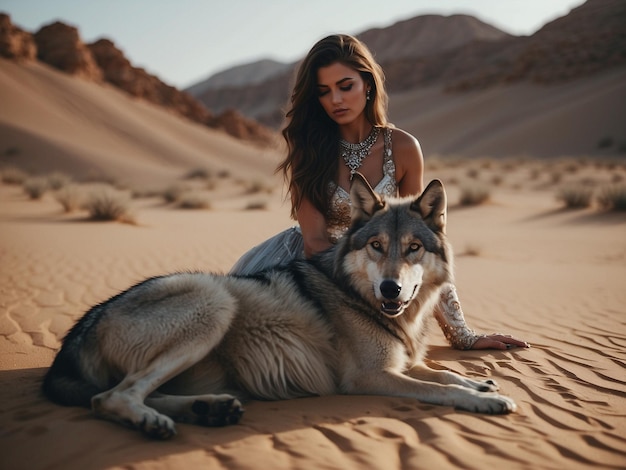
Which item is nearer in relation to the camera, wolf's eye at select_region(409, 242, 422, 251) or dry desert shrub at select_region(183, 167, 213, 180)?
wolf's eye at select_region(409, 242, 422, 251)

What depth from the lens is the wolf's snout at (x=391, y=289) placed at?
10.7 ft

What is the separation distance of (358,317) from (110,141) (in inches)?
1498

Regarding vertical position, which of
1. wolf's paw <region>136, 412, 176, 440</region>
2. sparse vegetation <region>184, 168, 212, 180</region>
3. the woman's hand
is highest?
sparse vegetation <region>184, 168, 212, 180</region>

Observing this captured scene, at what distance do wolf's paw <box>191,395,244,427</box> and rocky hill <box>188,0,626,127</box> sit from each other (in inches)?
786

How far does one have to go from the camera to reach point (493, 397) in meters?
3.35

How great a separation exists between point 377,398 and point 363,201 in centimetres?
151

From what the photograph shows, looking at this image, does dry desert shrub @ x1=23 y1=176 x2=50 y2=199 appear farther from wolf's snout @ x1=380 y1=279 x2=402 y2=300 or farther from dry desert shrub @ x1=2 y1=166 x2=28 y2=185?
wolf's snout @ x1=380 y1=279 x2=402 y2=300

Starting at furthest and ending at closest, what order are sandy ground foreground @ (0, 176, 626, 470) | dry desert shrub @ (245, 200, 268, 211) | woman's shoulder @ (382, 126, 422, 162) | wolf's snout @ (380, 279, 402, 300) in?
dry desert shrub @ (245, 200, 268, 211)
woman's shoulder @ (382, 126, 422, 162)
wolf's snout @ (380, 279, 402, 300)
sandy ground foreground @ (0, 176, 626, 470)

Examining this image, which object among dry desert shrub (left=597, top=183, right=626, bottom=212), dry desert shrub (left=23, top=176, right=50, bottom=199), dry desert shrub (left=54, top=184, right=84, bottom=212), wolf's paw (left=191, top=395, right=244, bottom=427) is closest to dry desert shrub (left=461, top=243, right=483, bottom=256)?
dry desert shrub (left=597, top=183, right=626, bottom=212)

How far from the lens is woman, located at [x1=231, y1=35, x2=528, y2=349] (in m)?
4.80

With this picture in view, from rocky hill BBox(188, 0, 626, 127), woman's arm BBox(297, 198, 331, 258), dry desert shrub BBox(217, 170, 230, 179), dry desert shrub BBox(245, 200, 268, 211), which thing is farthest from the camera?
rocky hill BBox(188, 0, 626, 127)

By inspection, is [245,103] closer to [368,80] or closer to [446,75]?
[446,75]

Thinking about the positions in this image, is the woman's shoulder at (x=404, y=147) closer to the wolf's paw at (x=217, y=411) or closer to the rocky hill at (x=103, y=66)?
the wolf's paw at (x=217, y=411)

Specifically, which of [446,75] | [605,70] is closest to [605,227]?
[605,70]
